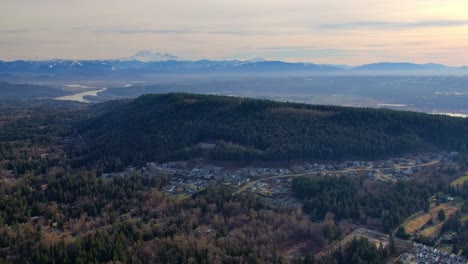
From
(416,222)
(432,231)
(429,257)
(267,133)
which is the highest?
(267,133)

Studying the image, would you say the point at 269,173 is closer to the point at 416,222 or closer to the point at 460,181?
the point at 416,222

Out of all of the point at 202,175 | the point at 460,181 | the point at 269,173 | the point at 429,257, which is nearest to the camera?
the point at 429,257

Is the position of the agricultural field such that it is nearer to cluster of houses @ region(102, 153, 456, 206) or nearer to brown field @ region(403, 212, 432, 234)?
cluster of houses @ region(102, 153, 456, 206)

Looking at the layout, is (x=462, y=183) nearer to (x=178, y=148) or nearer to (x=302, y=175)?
(x=302, y=175)

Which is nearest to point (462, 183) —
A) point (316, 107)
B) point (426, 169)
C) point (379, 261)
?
point (426, 169)

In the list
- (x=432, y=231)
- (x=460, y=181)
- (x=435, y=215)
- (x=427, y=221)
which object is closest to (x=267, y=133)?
(x=460, y=181)

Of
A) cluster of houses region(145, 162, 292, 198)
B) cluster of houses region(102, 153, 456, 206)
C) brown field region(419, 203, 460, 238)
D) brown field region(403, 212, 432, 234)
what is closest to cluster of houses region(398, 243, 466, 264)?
brown field region(419, 203, 460, 238)

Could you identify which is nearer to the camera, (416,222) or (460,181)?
(416,222)
